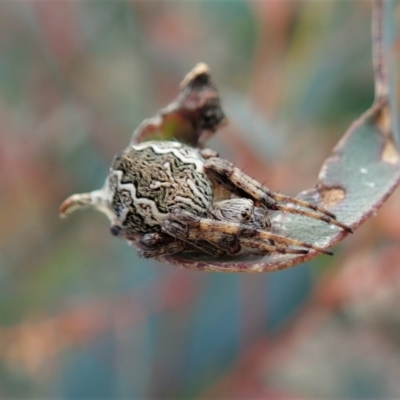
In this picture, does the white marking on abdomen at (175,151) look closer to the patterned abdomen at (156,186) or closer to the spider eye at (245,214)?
the patterned abdomen at (156,186)

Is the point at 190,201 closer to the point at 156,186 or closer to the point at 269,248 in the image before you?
the point at 156,186

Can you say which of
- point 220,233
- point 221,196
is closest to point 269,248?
point 220,233

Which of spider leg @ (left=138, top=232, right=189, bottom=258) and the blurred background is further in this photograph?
the blurred background

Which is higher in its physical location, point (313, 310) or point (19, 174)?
point (19, 174)

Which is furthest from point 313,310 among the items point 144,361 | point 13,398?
point 13,398

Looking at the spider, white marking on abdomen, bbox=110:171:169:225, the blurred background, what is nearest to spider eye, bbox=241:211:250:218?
the spider

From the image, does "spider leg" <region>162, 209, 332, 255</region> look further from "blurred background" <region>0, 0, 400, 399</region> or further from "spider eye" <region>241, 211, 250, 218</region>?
"blurred background" <region>0, 0, 400, 399</region>

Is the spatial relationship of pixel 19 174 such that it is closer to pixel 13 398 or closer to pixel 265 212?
pixel 13 398
